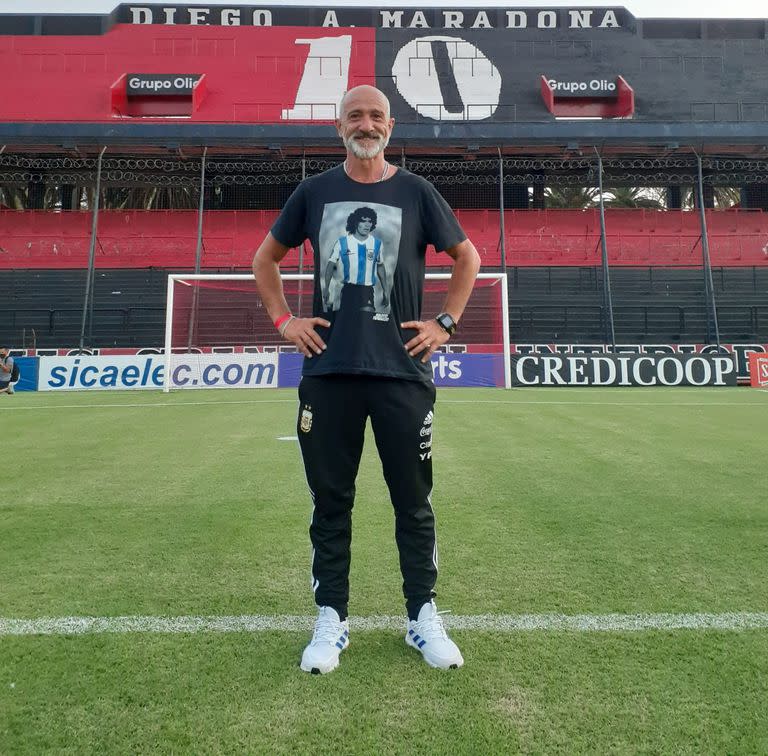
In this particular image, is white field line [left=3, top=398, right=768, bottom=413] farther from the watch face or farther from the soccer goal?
the watch face

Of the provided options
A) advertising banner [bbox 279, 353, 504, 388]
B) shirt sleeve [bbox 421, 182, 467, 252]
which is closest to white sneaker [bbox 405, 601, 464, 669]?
shirt sleeve [bbox 421, 182, 467, 252]

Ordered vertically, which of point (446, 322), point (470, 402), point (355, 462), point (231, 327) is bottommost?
point (355, 462)

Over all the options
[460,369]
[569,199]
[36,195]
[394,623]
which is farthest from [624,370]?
[36,195]

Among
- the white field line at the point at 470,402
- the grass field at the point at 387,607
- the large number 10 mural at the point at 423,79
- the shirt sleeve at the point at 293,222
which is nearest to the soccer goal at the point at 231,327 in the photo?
the white field line at the point at 470,402

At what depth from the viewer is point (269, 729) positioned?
1637 mm

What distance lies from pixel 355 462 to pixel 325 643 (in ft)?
2.02

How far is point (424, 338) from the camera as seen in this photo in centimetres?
222

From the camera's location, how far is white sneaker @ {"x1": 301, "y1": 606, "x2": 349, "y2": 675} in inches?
77.0

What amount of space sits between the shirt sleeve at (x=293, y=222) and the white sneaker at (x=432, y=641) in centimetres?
141

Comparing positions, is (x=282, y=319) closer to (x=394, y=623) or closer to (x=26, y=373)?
(x=394, y=623)

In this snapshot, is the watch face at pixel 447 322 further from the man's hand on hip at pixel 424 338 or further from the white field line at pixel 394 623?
the white field line at pixel 394 623

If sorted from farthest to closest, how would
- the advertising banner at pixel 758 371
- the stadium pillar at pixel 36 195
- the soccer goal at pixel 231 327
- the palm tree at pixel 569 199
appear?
1. the palm tree at pixel 569 199
2. the stadium pillar at pixel 36 195
3. the advertising banner at pixel 758 371
4. the soccer goal at pixel 231 327

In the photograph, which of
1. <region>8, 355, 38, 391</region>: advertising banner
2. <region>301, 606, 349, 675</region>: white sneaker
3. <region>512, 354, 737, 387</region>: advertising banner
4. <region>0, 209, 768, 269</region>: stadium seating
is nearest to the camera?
<region>301, 606, 349, 675</region>: white sneaker

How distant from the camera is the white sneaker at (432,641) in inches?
78.0
